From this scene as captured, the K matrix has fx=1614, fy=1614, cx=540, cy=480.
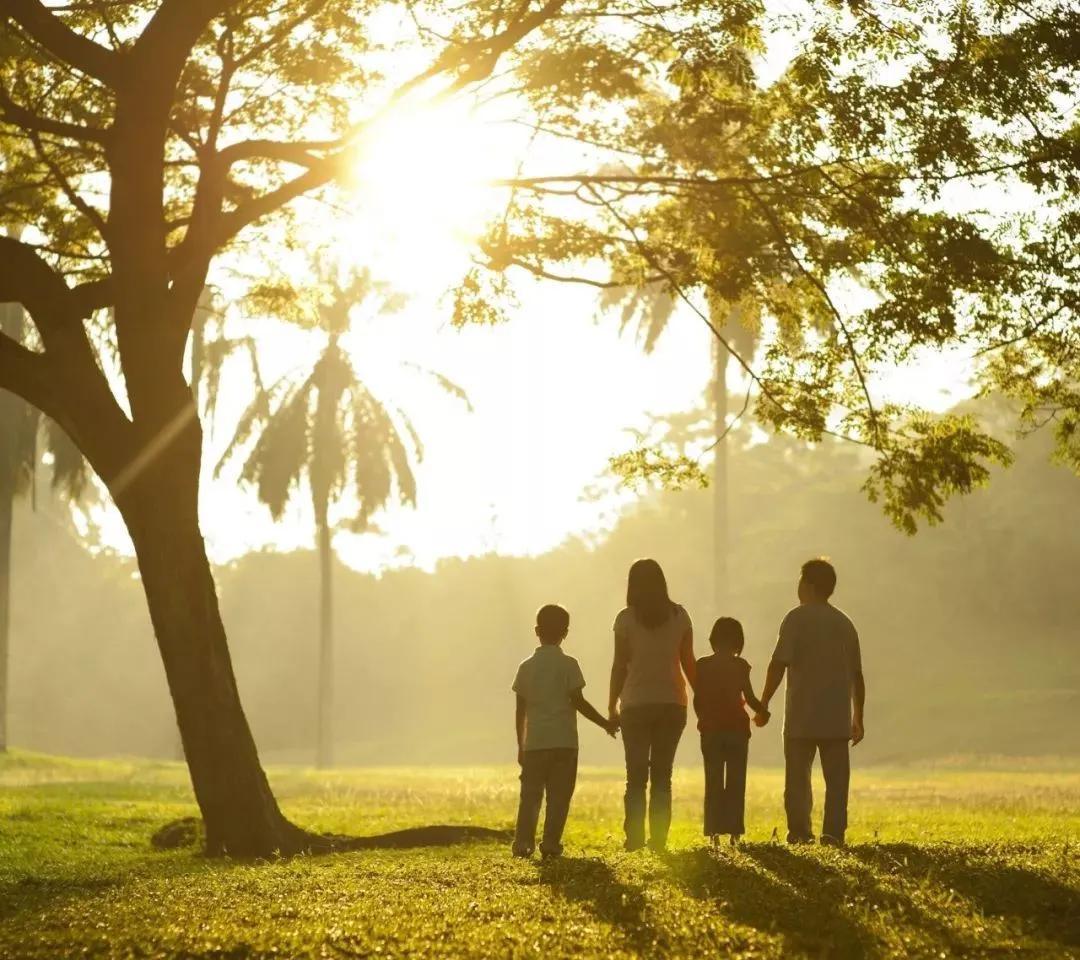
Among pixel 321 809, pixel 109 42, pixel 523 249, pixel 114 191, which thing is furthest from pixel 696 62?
pixel 321 809

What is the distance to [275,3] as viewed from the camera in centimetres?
1719

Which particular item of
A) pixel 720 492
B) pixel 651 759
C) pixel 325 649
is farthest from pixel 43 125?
pixel 325 649

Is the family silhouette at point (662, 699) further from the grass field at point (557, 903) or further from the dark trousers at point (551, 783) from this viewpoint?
the grass field at point (557, 903)

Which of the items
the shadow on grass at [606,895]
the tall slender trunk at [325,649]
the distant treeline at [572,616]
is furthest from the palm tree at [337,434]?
the shadow on grass at [606,895]

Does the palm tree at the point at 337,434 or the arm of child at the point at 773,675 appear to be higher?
the palm tree at the point at 337,434

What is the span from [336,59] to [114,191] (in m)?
4.23

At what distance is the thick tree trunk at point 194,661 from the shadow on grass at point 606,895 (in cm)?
400

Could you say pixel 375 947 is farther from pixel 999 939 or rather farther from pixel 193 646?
pixel 193 646

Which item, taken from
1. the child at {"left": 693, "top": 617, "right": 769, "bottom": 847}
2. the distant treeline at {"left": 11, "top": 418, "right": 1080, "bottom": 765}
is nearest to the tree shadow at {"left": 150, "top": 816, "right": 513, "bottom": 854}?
the child at {"left": 693, "top": 617, "right": 769, "bottom": 847}

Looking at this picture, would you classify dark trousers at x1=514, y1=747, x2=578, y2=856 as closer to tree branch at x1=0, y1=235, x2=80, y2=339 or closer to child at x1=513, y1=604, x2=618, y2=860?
child at x1=513, y1=604, x2=618, y2=860

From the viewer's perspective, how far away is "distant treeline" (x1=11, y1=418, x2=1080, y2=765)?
64.3 meters

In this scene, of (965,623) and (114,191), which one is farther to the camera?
(965,623)

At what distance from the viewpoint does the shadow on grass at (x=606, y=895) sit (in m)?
7.76

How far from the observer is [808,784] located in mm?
11555
